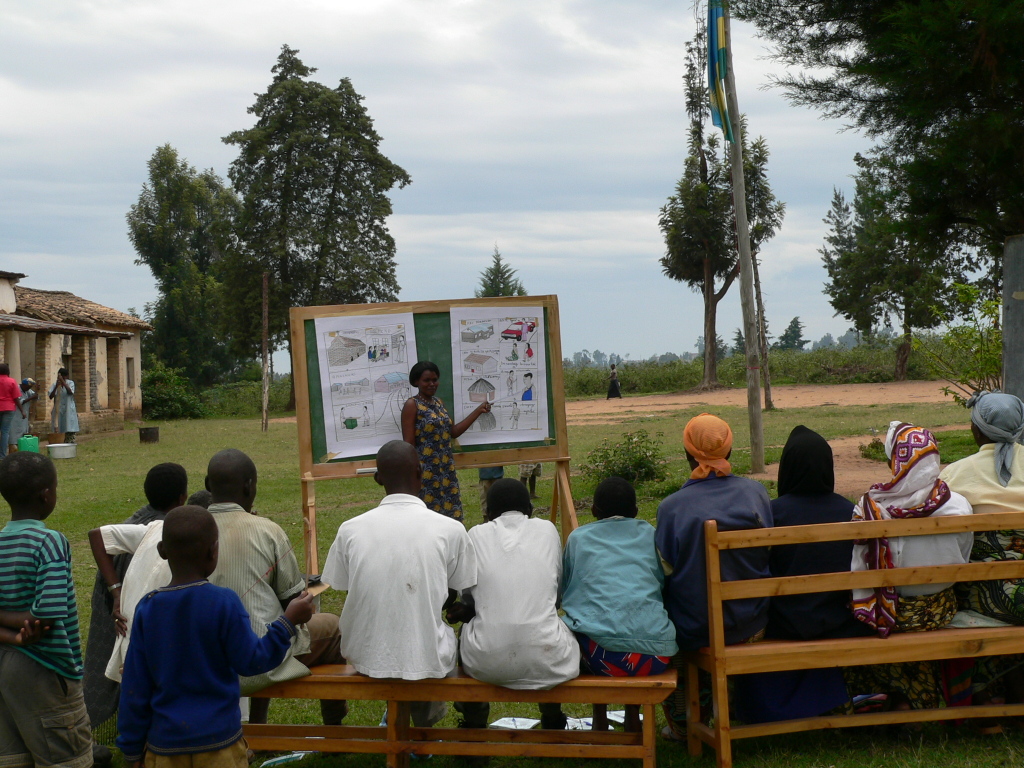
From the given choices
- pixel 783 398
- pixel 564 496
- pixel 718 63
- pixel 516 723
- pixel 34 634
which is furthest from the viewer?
pixel 783 398

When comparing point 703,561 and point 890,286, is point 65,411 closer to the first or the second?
point 703,561

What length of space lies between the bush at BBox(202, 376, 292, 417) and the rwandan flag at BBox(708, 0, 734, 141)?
3053 centimetres

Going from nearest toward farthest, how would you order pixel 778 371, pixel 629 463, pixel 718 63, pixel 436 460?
pixel 436 460, pixel 629 463, pixel 718 63, pixel 778 371

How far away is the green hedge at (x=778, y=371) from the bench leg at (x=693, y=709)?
40.9 metres

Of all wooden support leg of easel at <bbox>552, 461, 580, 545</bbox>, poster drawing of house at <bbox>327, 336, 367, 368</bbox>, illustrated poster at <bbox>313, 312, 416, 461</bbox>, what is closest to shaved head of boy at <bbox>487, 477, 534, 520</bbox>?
wooden support leg of easel at <bbox>552, 461, 580, 545</bbox>

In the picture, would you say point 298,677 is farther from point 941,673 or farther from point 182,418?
point 182,418

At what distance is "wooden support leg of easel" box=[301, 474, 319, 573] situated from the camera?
6387mm

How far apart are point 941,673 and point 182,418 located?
123 ft

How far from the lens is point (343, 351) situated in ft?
23.2

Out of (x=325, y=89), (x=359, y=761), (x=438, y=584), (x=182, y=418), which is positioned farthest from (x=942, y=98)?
(x=325, y=89)

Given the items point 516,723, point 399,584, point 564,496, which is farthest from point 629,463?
point 399,584

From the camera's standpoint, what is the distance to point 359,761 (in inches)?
174

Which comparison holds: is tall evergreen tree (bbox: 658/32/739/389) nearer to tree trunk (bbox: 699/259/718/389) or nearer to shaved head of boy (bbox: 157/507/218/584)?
tree trunk (bbox: 699/259/718/389)

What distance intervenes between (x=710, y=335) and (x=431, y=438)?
3837 cm
